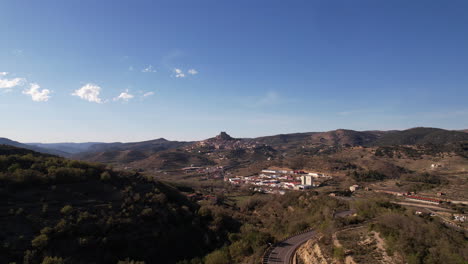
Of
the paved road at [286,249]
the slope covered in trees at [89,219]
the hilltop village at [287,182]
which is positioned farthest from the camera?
the hilltop village at [287,182]

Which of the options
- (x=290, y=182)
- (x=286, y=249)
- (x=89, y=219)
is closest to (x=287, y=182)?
(x=290, y=182)

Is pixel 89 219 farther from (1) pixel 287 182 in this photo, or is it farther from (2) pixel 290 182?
(1) pixel 287 182

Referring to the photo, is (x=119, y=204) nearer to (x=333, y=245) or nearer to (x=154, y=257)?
(x=154, y=257)

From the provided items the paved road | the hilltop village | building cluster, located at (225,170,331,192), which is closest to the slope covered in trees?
the paved road

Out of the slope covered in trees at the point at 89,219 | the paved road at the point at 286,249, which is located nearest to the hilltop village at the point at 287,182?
the paved road at the point at 286,249

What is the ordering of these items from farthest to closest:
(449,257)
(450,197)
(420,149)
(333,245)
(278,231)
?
1. (420,149)
2. (450,197)
3. (278,231)
4. (333,245)
5. (449,257)

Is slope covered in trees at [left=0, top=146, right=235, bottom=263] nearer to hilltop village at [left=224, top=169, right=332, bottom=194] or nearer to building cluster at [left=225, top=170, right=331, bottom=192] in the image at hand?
hilltop village at [left=224, top=169, right=332, bottom=194]

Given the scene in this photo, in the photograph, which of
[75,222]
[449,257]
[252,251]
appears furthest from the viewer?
[252,251]

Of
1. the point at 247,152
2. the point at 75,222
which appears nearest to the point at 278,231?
the point at 75,222

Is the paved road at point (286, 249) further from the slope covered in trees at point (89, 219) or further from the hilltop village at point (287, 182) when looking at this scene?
the hilltop village at point (287, 182)
